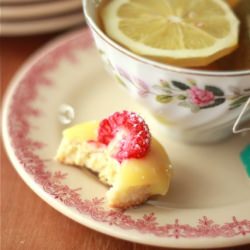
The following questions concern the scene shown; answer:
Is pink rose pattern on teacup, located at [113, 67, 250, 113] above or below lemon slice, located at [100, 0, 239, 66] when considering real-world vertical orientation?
below

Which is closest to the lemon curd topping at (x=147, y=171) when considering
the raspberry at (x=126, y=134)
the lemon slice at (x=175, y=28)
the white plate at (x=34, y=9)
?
the raspberry at (x=126, y=134)

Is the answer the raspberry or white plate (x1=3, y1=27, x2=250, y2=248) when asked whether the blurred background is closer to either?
white plate (x1=3, y1=27, x2=250, y2=248)

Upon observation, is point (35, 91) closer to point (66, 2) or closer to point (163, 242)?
point (66, 2)

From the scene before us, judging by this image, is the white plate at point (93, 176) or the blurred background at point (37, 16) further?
the blurred background at point (37, 16)

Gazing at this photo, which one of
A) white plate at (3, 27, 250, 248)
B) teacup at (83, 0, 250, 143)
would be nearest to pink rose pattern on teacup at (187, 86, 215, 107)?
teacup at (83, 0, 250, 143)

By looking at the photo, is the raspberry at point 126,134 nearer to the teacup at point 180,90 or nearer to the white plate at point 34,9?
the teacup at point 180,90

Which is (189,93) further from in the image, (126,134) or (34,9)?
(34,9)

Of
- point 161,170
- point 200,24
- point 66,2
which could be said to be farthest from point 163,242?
point 66,2
